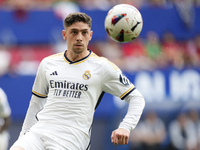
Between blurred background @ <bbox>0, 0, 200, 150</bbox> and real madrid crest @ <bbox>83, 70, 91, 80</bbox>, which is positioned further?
blurred background @ <bbox>0, 0, 200, 150</bbox>

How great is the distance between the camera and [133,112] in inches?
168

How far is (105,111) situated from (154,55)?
294 centimetres

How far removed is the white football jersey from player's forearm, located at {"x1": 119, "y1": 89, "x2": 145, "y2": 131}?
85mm

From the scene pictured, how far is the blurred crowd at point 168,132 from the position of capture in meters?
9.06

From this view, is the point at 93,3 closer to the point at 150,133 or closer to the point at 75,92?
the point at 150,133

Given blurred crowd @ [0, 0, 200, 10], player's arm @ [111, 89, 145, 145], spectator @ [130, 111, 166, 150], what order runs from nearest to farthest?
1. player's arm @ [111, 89, 145, 145]
2. spectator @ [130, 111, 166, 150]
3. blurred crowd @ [0, 0, 200, 10]

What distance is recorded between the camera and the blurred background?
29.9ft

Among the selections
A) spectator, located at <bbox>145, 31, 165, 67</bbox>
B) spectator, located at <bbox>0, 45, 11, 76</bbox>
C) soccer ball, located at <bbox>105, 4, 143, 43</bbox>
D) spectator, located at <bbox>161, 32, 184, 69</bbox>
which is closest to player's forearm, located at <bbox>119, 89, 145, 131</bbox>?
soccer ball, located at <bbox>105, 4, 143, 43</bbox>

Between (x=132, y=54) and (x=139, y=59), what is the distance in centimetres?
33

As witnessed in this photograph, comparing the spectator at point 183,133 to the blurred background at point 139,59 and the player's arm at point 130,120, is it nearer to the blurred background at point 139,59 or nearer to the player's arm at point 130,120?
the blurred background at point 139,59

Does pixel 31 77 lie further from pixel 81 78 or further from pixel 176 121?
pixel 81 78

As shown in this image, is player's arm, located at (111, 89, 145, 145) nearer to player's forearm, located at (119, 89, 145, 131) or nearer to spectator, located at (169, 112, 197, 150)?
player's forearm, located at (119, 89, 145, 131)

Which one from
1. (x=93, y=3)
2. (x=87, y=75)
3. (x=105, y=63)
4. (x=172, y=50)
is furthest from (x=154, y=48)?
(x=87, y=75)

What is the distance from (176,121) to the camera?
9.23 metres
